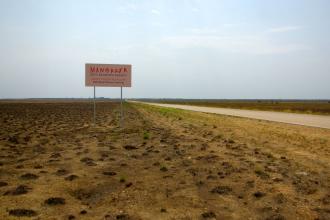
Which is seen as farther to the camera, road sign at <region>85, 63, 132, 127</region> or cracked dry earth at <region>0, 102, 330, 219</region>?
road sign at <region>85, 63, 132, 127</region>

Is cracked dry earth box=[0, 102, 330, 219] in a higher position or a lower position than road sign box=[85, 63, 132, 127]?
lower

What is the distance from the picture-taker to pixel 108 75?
21.0 m

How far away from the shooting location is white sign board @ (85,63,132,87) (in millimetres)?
20969

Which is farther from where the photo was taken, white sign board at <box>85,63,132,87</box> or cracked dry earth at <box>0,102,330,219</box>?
white sign board at <box>85,63,132,87</box>

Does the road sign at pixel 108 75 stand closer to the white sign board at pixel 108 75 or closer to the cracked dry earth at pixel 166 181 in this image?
the white sign board at pixel 108 75

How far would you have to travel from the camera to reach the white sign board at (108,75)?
68.8 feet

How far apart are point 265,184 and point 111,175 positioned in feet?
11.4

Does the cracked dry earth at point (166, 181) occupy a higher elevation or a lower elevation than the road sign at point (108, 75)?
lower

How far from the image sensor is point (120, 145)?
528 inches

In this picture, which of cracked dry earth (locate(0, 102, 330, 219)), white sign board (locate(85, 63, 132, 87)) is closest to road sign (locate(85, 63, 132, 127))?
white sign board (locate(85, 63, 132, 87))

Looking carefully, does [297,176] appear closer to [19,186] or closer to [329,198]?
[329,198]

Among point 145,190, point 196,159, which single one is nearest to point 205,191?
point 145,190

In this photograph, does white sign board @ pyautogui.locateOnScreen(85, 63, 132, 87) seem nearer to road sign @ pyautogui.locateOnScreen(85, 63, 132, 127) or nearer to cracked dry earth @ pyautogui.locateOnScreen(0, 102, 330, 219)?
road sign @ pyautogui.locateOnScreen(85, 63, 132, 127)

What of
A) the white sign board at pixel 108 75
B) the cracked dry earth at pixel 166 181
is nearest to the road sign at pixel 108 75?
the white sign board at pixel 108 75
